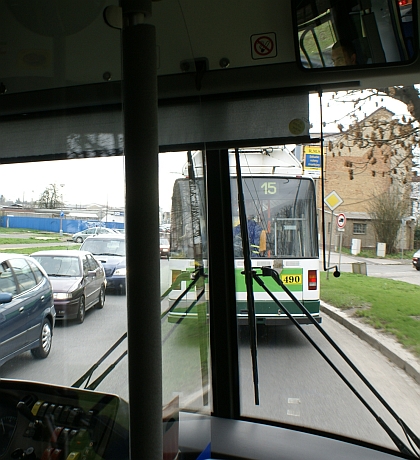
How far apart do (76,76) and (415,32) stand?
138 cm

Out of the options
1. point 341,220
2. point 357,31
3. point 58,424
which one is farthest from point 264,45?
point 341,220

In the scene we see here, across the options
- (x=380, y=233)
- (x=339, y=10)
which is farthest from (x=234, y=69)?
(x=380, y=233)

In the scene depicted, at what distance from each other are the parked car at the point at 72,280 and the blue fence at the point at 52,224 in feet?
0.12

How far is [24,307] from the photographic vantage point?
68cm

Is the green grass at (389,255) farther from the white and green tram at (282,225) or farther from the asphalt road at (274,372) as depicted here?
the asphalt road at (274,372)

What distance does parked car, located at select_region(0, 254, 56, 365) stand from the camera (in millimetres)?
665

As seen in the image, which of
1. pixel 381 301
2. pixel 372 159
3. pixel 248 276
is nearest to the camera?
pixel 248 276

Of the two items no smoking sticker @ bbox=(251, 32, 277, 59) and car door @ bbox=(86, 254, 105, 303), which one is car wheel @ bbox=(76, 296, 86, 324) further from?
no smoking sticker @ bbox=(251, 32, 277, 59)

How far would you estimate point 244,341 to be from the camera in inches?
102

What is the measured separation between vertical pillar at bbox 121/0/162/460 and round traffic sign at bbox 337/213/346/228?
501 centimetres

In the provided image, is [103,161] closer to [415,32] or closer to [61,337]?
[61,337]

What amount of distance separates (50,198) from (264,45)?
1320 mm

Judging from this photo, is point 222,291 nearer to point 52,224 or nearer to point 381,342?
point 52,224

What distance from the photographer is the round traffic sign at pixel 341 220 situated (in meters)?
5.55
